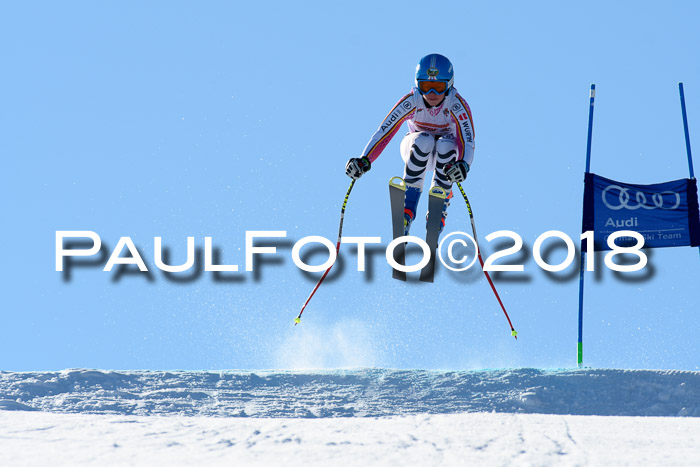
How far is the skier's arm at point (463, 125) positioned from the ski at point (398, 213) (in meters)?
0.78

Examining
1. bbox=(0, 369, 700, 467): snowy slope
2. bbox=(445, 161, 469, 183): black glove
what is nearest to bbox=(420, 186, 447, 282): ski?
bbox=(445, 161, 469, 183): black glove

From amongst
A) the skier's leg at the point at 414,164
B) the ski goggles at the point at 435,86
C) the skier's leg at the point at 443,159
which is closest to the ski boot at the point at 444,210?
the skier's leg at the point at 443,159

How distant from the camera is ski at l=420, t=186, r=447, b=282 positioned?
9.92m

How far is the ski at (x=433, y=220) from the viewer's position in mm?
9922

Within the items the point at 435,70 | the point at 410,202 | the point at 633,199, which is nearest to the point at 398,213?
the point at 410,202

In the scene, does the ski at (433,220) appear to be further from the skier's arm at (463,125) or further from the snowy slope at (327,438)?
the snowy slope at (327,438)

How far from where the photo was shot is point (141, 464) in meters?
4.08

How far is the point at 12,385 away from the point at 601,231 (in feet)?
27.0

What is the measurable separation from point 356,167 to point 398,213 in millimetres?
710

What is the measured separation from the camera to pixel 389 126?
33.0 feet

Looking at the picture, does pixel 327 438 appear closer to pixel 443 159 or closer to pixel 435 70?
pixel 443 159

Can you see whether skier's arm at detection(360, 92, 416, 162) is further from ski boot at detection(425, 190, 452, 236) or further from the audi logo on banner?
the audi logo on banner

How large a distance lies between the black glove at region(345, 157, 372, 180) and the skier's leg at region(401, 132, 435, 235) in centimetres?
46

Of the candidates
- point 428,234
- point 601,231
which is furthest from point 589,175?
point 428,234
